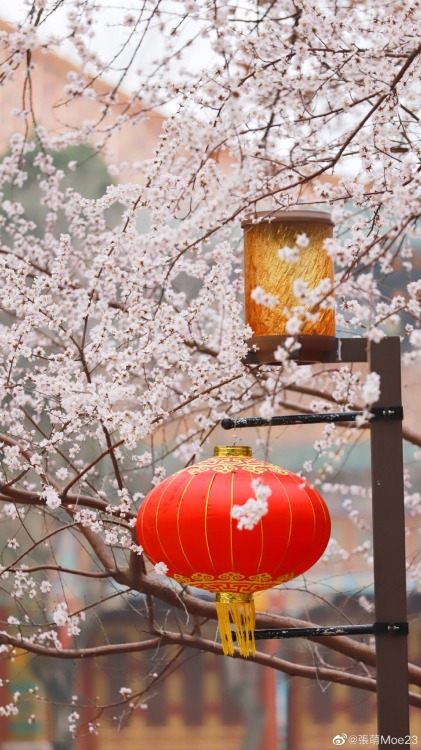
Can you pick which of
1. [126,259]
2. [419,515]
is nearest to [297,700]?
[419,515]

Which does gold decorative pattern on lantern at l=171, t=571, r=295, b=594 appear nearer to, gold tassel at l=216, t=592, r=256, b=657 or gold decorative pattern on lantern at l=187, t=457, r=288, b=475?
gold tassel at l=216, t=592, r=256, b=657

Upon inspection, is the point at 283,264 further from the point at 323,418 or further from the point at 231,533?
the point at 231,533

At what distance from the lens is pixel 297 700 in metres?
5.85

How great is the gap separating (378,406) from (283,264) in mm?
363

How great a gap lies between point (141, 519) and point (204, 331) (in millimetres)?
2873

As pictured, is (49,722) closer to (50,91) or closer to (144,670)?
(144,670)

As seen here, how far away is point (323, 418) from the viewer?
7.02ft

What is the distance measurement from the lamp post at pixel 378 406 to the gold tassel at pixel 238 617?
0.20 metres

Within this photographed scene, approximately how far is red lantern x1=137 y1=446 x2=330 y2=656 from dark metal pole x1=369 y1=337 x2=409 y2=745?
188 mm

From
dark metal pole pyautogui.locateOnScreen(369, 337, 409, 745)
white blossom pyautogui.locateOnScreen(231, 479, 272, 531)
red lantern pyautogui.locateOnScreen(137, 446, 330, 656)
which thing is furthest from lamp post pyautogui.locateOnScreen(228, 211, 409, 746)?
white blossom pyautogui.locateOnScreen(231, 479, 272, 531)

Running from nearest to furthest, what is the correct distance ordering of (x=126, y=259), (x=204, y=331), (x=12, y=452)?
(x=12, y=452), (x=126, y=259), (x=204, y=331)

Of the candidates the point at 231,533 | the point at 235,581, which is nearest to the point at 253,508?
the point at 231,533

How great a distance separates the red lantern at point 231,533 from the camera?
211 centimetres

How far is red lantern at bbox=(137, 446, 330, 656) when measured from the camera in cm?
211
